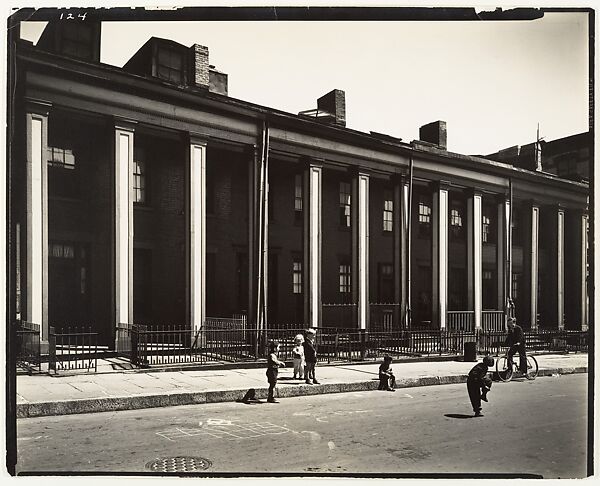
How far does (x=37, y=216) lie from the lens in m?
9.89

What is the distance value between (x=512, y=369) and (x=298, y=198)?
6760 millimetres

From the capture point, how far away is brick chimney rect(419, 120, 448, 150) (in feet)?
34.3

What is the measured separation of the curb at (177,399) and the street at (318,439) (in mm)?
242

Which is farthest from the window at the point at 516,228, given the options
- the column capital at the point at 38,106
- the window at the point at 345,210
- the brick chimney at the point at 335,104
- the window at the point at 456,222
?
the column capital at the point at 38,106

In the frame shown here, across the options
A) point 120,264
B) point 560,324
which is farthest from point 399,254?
point 120,264

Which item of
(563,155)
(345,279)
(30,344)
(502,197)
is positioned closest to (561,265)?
(563,155)

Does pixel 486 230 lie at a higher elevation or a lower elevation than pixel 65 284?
higher

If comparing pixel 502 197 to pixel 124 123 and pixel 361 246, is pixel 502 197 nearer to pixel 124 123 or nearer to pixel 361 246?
pixel 361 246

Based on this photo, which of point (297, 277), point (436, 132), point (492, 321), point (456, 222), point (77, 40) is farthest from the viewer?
point (297, 277)

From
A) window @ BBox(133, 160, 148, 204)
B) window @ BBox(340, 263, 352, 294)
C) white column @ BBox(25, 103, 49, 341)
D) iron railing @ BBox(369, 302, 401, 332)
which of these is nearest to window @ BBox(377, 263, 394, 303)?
iron railing @ BBox(369, 302, 401, 332)

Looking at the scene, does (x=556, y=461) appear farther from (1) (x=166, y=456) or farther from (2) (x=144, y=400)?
(2) (x=144, y=400)

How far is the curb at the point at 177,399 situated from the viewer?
29.7ft

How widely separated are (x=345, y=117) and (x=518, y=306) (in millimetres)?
5652

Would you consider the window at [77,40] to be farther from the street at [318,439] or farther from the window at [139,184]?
the street at [318,439]
